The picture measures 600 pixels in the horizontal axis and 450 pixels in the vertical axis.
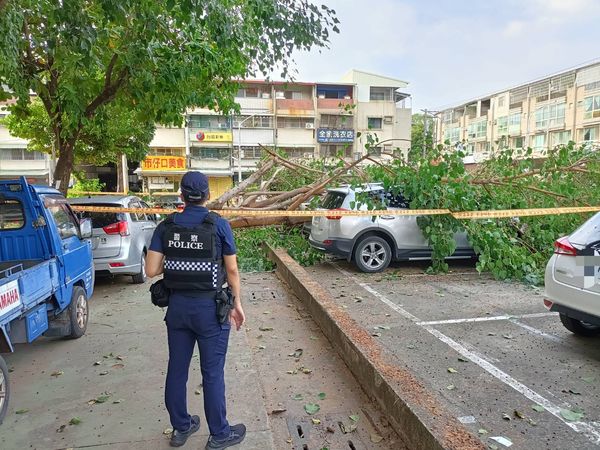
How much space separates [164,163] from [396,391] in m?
39.0

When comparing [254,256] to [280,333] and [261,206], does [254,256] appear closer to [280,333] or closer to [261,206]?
[261,206]

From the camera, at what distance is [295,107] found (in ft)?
146

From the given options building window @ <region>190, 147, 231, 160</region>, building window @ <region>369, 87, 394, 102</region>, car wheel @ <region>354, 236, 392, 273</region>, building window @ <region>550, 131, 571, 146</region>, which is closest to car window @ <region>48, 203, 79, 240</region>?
car wheel @ <region>354, 236, 392, 273</region>

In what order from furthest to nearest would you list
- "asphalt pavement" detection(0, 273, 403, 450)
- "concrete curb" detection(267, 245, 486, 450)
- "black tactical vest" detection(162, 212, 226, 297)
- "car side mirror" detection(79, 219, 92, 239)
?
"car side mirror" detection(79, 219, 92, 239) < "asphalt pavement" detection(0, 273, 403, 450) < "black tactical vest" detection(162, 212, 226, 297) < "concrete curb" detection(267, 245, 486, 450)

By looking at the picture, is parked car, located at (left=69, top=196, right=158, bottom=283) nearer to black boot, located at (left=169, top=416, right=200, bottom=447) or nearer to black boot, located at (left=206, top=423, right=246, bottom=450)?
black boot, located at (left=169, top=416, right=200, bottom=447)

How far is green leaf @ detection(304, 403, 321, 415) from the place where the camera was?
3.32m

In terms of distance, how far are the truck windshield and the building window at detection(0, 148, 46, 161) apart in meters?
39.7

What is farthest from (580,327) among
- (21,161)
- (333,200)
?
(21,161)

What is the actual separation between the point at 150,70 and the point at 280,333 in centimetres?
432

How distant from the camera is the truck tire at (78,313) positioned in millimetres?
4738

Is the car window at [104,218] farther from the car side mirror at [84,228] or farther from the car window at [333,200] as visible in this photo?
the car window at [333,200]

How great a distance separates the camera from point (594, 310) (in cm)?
399

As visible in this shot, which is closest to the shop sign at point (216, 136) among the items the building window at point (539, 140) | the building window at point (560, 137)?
the building window at point (560, 137)

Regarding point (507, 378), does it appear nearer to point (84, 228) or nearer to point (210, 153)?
point (84, 228)
